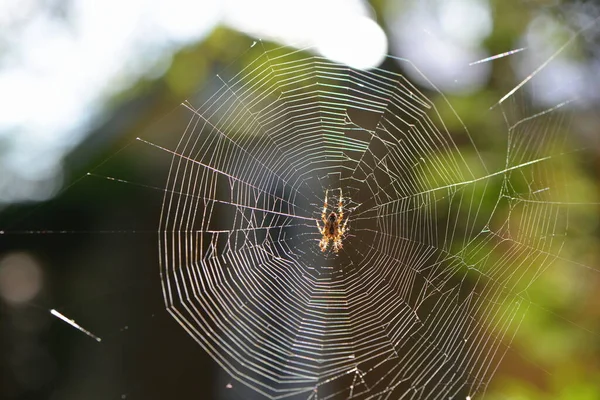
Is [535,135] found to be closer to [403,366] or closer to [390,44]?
[390,44]

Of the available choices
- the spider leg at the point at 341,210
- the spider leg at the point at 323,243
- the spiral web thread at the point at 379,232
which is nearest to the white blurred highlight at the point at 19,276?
the spiral web thread at the point at 379,232

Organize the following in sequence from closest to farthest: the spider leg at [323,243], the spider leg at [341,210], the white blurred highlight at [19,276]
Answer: the spider leg at [323,243], the spider leg at [341,210], the white blurred highlight at [19,276]

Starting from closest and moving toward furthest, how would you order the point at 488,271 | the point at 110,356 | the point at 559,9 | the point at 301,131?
the point at 559,9 < the point at 488,271 < the point at 301,131 < the point at 110,356

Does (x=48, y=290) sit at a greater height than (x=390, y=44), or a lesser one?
lesser

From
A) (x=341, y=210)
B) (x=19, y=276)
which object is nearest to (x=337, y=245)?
(x=341, y=210)

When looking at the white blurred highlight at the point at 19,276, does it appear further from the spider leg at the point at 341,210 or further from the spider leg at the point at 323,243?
the spider leg at the point at 341,210

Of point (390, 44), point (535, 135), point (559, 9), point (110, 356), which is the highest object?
point (390, 44)

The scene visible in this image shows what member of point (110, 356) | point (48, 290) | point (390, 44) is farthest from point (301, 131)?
point (48, 290)
